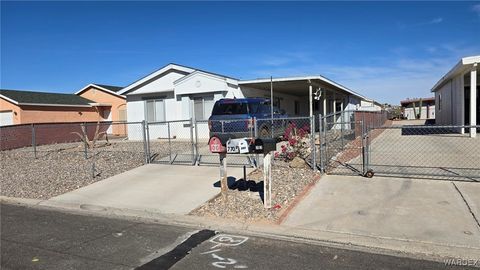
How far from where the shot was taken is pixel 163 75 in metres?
20.0

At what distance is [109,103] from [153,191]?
2508cm

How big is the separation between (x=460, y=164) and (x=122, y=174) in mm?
8666

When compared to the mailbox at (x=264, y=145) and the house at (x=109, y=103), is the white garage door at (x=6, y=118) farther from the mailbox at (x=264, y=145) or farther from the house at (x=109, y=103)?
the mailbox at (x=264, y=145)

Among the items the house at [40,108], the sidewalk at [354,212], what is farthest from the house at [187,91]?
the sidewalk at [354,212]

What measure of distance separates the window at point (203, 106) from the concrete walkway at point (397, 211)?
1108 cm

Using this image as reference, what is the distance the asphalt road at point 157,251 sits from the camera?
14.5 feet

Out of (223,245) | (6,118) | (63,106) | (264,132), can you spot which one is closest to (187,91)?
(264,132)

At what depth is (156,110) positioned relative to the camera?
20.4 m

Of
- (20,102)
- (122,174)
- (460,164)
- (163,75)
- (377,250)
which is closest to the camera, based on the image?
(377,250)

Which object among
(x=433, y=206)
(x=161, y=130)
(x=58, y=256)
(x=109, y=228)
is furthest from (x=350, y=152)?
(x=161, y=130)

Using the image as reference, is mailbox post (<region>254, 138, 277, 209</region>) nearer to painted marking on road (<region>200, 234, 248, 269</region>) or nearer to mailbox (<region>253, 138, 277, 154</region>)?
mailbox (<region>253, 138, 277, 154</region>)

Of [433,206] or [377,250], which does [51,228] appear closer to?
[377,250]

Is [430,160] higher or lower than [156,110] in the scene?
lower

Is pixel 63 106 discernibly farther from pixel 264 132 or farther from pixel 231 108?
pixel 264 132
